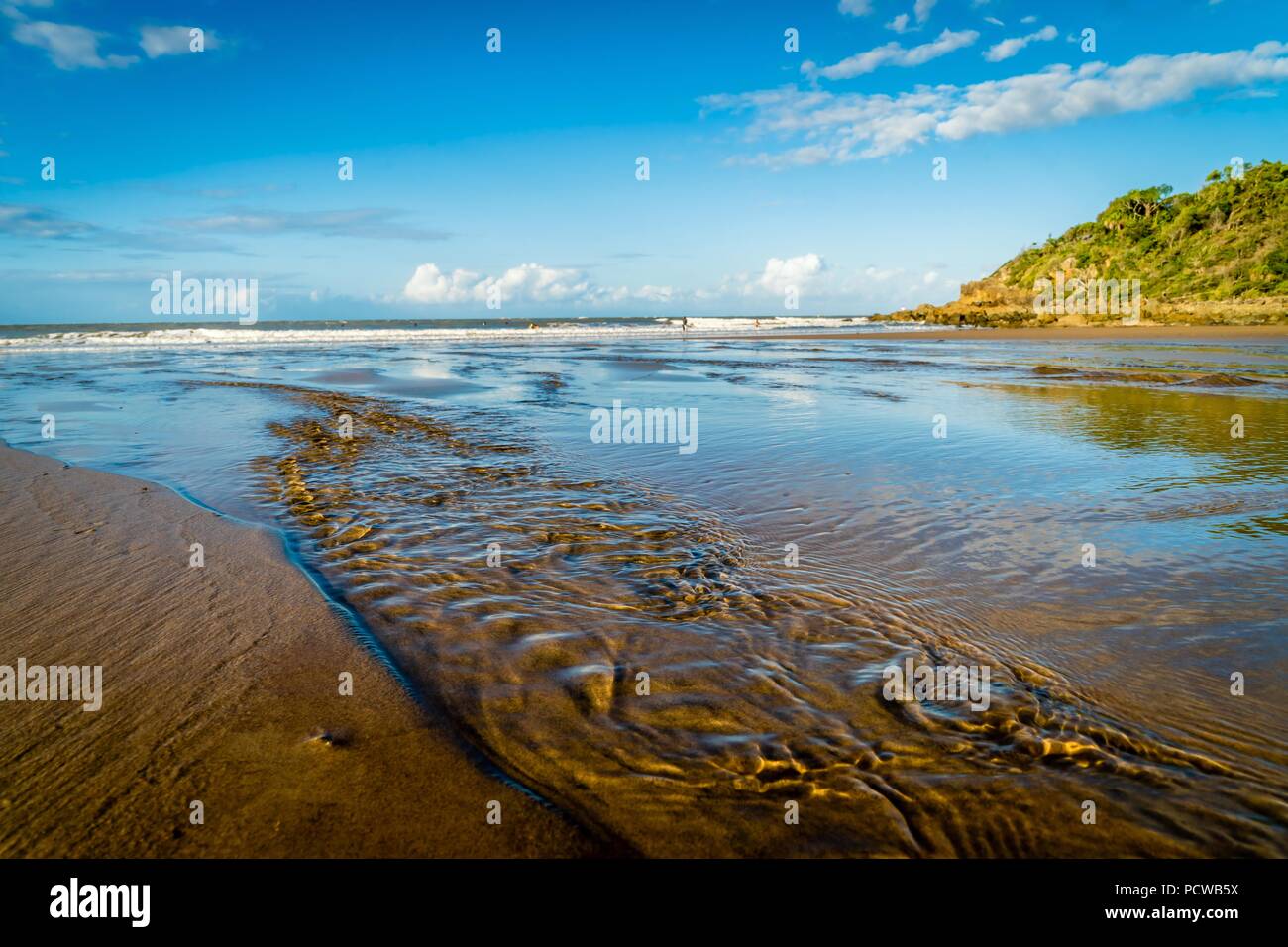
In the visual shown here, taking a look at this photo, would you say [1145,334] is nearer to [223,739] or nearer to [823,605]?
[823,605]

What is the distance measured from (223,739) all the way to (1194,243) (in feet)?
263

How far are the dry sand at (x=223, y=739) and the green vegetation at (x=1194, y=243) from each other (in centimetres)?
→ 6646

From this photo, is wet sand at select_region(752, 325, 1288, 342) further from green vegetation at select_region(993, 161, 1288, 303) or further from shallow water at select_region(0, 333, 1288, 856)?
shallow water at select_region(0, 333, 1288, 856)

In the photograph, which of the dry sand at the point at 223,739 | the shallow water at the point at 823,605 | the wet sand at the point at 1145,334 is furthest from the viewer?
the wet sand at the point at 1145,334

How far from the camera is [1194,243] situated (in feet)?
191

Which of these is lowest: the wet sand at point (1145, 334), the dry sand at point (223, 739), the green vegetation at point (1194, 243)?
the dry sand at point (223, 739)

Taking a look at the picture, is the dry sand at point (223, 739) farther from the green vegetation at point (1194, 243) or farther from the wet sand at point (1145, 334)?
the green vegetation at point (1194, 243)

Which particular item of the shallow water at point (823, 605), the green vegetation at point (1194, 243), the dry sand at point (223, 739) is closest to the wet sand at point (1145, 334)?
the green vegetation at point (1194, 243)

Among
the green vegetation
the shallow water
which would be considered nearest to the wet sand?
the green vegetation

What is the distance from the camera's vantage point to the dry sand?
89.8 inches

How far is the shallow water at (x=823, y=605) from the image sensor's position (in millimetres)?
2498

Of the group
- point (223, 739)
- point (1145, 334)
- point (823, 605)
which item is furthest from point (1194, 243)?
point (223, 739)
